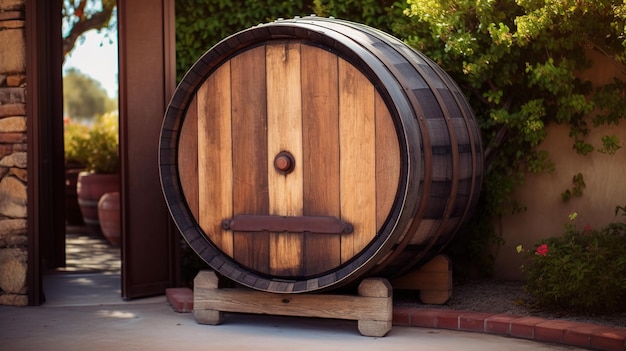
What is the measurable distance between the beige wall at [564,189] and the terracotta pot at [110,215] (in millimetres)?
3745

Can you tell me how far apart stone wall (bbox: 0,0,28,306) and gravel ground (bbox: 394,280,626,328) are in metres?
2.22

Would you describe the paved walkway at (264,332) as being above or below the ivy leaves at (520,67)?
below

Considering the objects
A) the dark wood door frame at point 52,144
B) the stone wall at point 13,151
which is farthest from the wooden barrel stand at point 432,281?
the dark wood door frame at point 52,144

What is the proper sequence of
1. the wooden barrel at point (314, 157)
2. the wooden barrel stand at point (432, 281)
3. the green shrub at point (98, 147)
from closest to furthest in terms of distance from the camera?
the wooden barrel at point (314, 157), the wooden barrel stand at point (432, 281), the green shrub at point (98, 147)

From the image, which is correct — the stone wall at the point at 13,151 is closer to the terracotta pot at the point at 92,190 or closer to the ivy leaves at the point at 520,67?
the ivy leaves at the point at 520,67

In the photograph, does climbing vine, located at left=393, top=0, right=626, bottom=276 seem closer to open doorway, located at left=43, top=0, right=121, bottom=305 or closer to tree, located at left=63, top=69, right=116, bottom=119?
open doorway, located at left=43, top=0, right=121, bottom=305

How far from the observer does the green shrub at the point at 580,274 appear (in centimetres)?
482

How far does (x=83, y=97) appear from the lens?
2838 centimetres

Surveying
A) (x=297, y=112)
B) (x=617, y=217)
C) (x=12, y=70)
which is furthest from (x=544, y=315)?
(x=12, y=70)

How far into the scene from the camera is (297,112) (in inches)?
188

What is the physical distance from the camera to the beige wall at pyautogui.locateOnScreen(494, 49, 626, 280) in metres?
5.72

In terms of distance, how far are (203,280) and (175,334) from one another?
38 cm

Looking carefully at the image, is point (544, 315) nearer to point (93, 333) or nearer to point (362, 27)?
point (362, 27)

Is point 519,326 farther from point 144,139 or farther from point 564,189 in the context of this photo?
point 144,139
